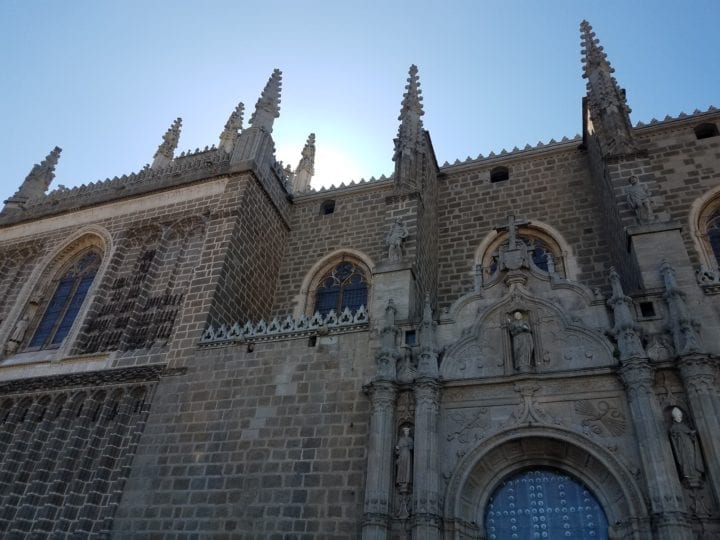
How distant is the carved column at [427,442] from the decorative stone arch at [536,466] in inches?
12.0

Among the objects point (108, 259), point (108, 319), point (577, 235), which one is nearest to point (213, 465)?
point (108, 319)

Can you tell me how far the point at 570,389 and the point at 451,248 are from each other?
6.84 m

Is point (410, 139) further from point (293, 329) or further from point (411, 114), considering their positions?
point (293, 329)

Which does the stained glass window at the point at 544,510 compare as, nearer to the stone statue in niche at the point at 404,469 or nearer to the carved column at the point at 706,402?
the stone statue in niche at the point at 404,469

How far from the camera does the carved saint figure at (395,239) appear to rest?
12758mm

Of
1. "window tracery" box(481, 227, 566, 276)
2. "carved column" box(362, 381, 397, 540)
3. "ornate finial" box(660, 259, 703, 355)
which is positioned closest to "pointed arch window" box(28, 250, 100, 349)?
"carved column" box(362, 381, 397, 540)

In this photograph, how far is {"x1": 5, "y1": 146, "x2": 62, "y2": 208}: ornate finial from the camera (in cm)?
1975

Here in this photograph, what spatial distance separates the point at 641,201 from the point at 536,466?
5623mm

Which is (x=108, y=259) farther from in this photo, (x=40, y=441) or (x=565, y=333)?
(x=565, y=333)

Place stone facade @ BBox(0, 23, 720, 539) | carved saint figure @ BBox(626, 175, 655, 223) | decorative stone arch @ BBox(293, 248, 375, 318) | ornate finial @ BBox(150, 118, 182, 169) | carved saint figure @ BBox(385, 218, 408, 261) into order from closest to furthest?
1. stone facade @ BBox(0, 23, 720, 539)
2. carved saint figure @ BBox(626, 175, 655, 223)
3. carved saint figure @ BBox(385, 218, 408, 261)
4. decorative stone arch @ BBox(293, 248, 375, 318)
5. ornate finial @ BBox(150, 118, 182, 169)

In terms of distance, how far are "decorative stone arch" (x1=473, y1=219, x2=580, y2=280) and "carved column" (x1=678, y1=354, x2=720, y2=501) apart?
5.60 m

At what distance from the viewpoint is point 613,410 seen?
9.14 m

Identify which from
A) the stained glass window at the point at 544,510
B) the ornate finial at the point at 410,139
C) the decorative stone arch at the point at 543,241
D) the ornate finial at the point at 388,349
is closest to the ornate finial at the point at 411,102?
the ornate finial at the point at 410,139

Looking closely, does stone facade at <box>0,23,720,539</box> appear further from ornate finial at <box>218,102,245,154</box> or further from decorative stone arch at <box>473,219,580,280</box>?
ornate finial at <box>218,102,245,154</box>
